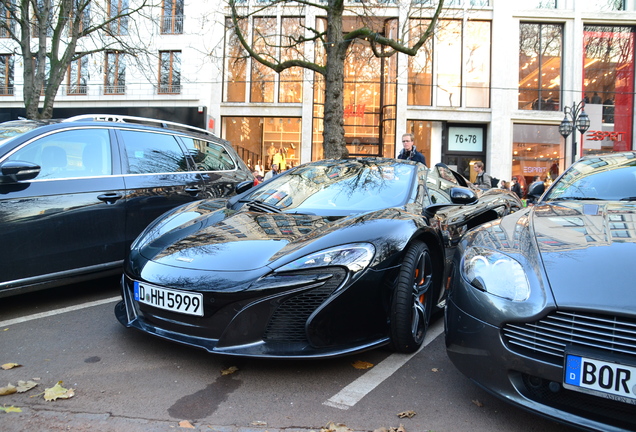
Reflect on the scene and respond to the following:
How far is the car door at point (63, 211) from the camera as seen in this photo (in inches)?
136

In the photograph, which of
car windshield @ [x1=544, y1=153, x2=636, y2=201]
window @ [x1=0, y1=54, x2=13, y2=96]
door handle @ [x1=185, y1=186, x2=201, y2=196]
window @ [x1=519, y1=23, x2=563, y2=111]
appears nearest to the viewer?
car windshield @ [x1=544, y1=153, x2=636, y2=201]

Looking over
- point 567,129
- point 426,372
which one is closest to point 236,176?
point 426,372

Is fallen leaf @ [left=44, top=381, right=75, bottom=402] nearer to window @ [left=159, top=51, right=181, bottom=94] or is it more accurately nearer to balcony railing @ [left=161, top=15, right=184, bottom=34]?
window @ [left=159, top=51, right=181, bottom=94]

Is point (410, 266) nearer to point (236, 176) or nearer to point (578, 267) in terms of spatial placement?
point (578, 267)

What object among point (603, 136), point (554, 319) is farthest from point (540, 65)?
point (554, 319)

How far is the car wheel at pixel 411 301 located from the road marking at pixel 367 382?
8 cm

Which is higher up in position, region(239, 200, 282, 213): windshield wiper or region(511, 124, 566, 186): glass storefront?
region(511, 124, 566, 186): glass storefront

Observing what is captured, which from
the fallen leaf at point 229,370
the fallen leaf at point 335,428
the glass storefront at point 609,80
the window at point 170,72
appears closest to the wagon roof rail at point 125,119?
the fallen leaf at point 229,370

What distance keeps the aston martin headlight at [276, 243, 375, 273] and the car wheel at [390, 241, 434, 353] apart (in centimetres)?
32

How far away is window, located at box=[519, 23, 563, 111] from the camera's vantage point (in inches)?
840

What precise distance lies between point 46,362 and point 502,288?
2.58 m

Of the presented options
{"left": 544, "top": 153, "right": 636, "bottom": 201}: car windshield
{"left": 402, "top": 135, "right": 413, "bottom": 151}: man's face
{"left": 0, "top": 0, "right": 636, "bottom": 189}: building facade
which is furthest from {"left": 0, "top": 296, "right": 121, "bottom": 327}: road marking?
{"left": 0, "top": 0, "right": 636, "bottom": 189}: building facade

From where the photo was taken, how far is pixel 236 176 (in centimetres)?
558

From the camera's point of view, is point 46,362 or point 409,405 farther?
point 46,362
